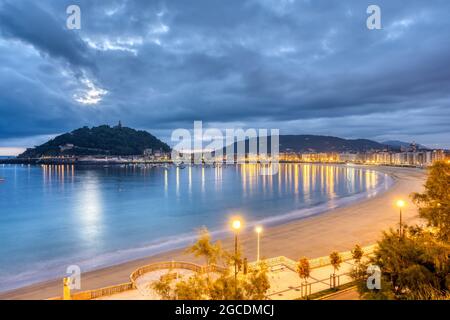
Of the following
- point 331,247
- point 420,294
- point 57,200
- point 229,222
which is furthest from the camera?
point 57,200

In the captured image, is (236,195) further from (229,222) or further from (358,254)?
(358,254)

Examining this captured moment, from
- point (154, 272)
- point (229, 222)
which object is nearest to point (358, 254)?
point (154, 272)

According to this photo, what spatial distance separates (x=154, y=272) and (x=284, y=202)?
44.6 m

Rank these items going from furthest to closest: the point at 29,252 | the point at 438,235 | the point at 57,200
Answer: the point at 57,200 → the point at 29,252 → the point at 438,235

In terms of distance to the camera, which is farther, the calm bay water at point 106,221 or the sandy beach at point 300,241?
the calm bay water at point 106,221

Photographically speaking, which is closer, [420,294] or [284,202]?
[420,294]

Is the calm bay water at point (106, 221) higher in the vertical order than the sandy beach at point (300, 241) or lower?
lower

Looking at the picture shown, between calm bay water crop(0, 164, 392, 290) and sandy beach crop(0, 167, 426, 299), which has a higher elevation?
sandy beach crop(0, 167, 426, 299)

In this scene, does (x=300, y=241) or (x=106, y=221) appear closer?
(x=300, y=241)

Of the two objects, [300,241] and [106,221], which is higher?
[300,241]

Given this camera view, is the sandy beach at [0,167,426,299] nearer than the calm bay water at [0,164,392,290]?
Yes
